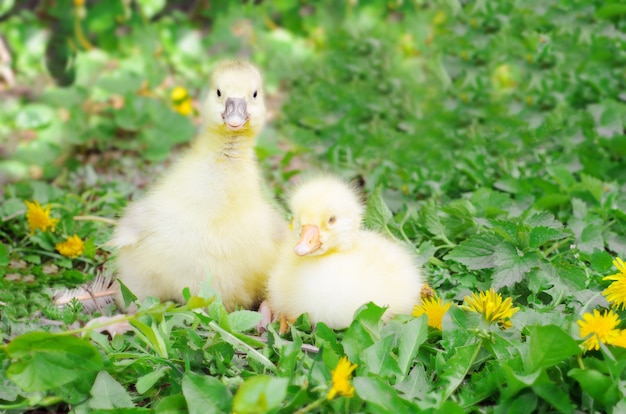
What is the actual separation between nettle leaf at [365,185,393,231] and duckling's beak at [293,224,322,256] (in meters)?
0.73

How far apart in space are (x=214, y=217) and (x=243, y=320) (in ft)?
1.37

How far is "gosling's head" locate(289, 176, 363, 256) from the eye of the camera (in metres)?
2.69

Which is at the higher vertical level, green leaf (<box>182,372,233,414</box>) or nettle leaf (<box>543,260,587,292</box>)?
nettle leaf (<box>543,260,587,292</box>)

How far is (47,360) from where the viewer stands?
2314mm

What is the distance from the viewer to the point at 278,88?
5570 millimetres

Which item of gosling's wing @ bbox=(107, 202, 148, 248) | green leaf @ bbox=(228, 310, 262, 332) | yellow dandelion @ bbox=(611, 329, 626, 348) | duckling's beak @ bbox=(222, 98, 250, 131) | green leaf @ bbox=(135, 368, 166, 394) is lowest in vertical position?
green leaf @ bbox=(135, 368, 166, 394)

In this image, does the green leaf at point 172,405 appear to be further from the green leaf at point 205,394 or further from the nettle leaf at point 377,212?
the nettle leaf at point 377,212

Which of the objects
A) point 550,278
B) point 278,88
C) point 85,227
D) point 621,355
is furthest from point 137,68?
point 621,355

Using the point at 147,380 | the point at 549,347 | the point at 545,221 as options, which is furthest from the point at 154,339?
the point at 545,221

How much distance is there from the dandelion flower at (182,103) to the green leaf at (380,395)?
3.04 metres

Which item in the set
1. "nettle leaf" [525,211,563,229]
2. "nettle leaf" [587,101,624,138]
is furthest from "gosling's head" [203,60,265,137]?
"nettle leaf" [587,101,624,138]

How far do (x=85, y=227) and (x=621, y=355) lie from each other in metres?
2.28

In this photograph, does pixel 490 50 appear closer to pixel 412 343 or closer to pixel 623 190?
pixel 623 190

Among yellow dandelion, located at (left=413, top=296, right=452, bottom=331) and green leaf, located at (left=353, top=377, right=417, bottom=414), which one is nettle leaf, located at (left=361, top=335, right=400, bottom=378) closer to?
green leaf, located at (left=353, top=377, right=417, bottom=414)
